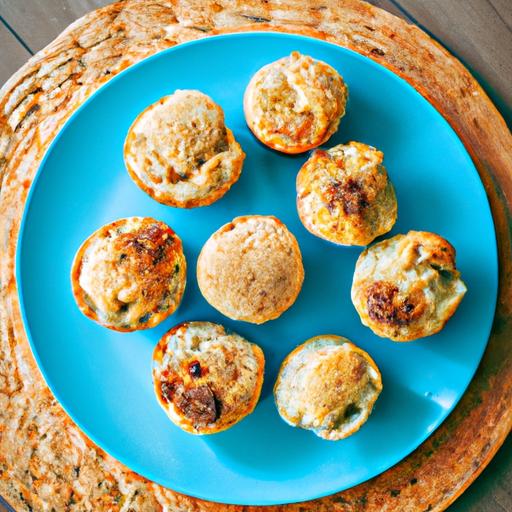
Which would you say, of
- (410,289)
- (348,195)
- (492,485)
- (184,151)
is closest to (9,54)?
(184,151)

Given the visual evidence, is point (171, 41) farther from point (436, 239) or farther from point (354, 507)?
point (354, 507)

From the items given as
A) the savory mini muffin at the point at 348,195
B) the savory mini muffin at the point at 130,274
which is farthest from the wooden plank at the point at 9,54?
the savory mini muffin at the point at 348,195

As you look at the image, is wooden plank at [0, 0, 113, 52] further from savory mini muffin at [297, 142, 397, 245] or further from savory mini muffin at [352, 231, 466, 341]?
savory mini muffin at [352, 231, 466, 341]

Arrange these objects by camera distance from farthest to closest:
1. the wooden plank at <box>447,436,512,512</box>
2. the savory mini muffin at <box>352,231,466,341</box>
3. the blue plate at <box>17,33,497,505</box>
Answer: the wooden plank at <box>447,436,512,512</box>
the blue plate at <box>17,33,497,505</box>
the savory mini muffin at <box>352,231,466,341</box>

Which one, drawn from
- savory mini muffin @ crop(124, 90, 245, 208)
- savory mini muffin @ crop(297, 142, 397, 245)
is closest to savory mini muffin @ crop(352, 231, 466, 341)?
savory mini muffin @ crop(297, 142, 397, 245)

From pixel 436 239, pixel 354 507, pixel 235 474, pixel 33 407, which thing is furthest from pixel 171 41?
pixel 354 507
